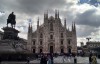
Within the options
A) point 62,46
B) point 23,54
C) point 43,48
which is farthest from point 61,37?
point 23,54

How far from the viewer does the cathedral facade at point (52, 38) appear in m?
70.6

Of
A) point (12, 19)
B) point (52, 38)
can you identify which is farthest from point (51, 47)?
point (12, 19)

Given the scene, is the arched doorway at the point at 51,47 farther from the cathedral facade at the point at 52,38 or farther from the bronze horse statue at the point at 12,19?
the bronze horse statue at the point at 12,19

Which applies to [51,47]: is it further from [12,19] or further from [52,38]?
[12,19]

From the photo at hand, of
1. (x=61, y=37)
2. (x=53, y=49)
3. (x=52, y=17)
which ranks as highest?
(x=52, y=17)

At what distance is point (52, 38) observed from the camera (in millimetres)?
71938

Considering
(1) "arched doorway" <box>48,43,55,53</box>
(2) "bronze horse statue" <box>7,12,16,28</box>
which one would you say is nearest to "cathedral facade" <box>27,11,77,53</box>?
(1) "arched doorway" <box>48,43,55,53</box>

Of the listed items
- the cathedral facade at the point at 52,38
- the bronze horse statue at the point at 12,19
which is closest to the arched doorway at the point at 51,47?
the cathedral facade at the point at 52,38

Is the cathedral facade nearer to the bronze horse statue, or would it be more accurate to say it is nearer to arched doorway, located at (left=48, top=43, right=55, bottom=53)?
arched doorway, located at (left=48, top=43, right=55, bottom=53)

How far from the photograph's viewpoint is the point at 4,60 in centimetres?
2428

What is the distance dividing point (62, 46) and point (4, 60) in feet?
157

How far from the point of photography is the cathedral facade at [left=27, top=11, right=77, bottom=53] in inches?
2781

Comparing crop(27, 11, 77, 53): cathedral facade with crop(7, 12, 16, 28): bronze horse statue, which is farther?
crop(27, 11, 77, 53): cathedral facade

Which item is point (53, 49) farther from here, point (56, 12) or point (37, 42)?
point (56, 12)
